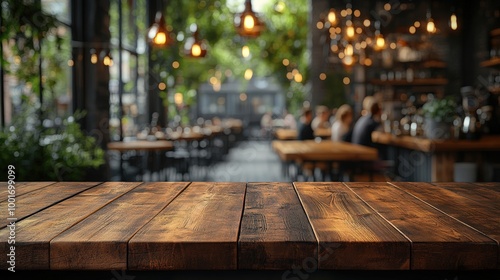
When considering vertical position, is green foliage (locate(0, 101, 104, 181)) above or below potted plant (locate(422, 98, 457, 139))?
below

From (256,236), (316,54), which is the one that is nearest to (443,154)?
(256,236)

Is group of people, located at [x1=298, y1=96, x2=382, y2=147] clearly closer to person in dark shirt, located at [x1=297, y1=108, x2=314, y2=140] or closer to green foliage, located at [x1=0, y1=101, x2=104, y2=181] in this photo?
person in dark shirt, located at [x1=297, y1=108, x2=314, y2=140]

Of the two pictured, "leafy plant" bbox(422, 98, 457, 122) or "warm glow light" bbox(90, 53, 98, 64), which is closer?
"leafy plant" bbox(422, 98, 457, 122)

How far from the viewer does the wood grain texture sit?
143 centimetres

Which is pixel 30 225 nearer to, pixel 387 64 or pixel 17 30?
pixel 17 30

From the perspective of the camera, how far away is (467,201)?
1.75m

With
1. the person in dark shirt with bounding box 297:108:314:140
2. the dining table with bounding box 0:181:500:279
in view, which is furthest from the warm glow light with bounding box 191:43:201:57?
the dining table with bounding box 0:181:500:279

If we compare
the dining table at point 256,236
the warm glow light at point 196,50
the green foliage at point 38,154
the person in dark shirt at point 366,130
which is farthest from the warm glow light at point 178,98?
the dining table at point 256,236

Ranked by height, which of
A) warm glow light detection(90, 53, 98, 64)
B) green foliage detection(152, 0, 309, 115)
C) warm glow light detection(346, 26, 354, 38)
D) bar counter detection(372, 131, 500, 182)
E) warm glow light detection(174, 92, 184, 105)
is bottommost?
bar counter detection(372, 131, 500, 182)

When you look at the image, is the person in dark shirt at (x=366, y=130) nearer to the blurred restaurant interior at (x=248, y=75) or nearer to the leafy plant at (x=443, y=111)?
the blurred restaurant interior at (x=248, y=75)

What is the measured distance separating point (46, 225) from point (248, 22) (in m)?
5.15

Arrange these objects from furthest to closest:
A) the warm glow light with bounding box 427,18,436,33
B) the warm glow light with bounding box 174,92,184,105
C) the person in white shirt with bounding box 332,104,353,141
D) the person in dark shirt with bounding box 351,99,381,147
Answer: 1. the warm glow light with bounding box 174,92,184,105
2. the person in white shirt with bounding box 332,104,353,141
3. the person in dark shirt with bounding box 351,99,381,147
4. the warm glow light with bounding box 427,18,436,33

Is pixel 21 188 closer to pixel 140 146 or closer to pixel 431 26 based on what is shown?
pixel 140 146

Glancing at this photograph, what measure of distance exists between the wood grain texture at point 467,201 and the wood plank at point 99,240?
830 mm
